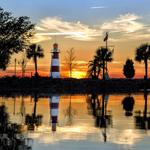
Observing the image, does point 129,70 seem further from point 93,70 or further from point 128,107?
point 128,107

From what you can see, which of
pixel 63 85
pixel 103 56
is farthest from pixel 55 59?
pixel 103 56

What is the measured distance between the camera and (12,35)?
5259 cm

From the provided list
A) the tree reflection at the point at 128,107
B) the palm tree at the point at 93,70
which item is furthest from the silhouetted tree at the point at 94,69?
the tree reflection at the point at 128,107

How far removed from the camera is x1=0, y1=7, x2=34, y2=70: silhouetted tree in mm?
51281

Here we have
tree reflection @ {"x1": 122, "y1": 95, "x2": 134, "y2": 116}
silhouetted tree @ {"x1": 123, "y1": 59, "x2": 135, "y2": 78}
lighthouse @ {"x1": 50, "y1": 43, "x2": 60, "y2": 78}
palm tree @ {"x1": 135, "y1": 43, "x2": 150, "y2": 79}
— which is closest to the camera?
tree reflection @ {"x1": 122, "y1": 95, "x2": 134, "y2": 116}

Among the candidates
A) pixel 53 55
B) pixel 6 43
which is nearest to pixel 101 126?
pixel 6 43

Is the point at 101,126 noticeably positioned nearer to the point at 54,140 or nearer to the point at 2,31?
the point at 54,140

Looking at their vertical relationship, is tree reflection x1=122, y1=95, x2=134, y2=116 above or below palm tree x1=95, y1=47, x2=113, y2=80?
below

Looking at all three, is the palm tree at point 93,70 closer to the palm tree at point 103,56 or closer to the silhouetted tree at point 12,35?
the palm tree at point 103,56

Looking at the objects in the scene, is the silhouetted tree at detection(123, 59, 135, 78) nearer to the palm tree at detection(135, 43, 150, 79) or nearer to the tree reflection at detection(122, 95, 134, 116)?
the palm tree at detection(135, 43, 150, 79)

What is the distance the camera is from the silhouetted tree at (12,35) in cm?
5128

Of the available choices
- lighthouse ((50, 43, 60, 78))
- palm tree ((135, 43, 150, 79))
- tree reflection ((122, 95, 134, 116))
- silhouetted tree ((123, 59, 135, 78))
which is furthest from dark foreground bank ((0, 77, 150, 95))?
tree reflection ((122, 95, 134, 116))

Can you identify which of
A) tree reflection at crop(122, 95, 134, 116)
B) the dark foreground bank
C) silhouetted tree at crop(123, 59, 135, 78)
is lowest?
tree reflection at crop(122, 95, 134, 116)

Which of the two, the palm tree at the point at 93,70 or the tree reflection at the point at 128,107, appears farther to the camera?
the palm tree at the point at 93,70
